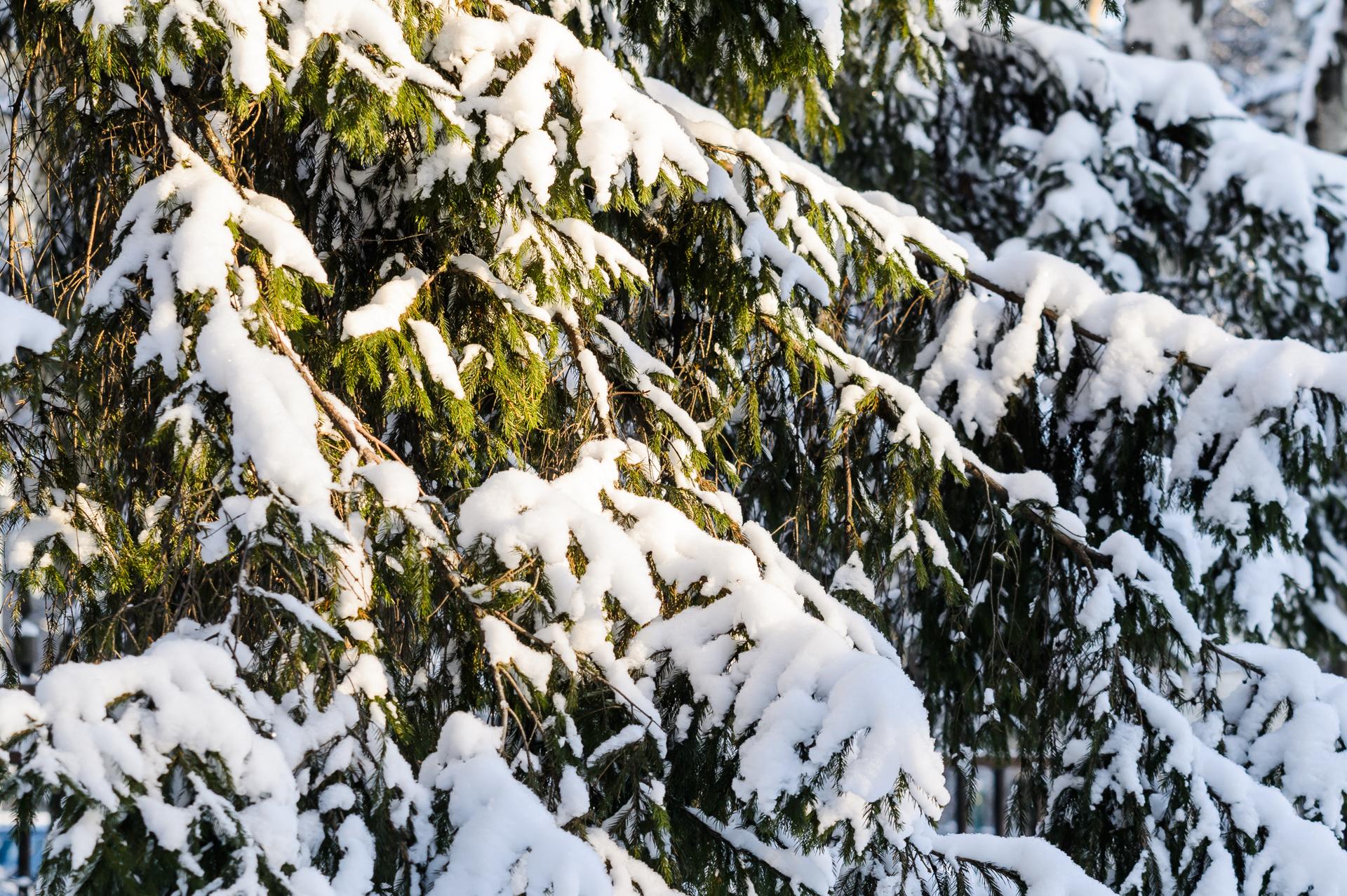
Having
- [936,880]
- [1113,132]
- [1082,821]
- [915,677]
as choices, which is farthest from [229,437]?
[1113,132]

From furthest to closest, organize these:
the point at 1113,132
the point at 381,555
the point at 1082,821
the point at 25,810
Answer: the point at 1113,132, the point at 1082,821, the point at 381,555, the point at 25,810

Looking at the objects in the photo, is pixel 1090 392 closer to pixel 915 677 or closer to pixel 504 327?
pixel 915 677

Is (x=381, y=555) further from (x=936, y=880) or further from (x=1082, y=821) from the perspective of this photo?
(x=1082, y=821)

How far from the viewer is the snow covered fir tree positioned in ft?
5.91

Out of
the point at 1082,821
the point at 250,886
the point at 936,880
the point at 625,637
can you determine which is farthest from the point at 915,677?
the point at 250,886

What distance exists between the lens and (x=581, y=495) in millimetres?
2240

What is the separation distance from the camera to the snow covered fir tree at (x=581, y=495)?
180 centimetres

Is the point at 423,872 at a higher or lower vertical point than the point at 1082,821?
higher

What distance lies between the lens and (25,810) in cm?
146

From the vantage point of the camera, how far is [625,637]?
7.43 feet

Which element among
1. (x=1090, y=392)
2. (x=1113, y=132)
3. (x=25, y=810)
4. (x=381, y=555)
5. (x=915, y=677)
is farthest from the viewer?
(x=1113, y=132)

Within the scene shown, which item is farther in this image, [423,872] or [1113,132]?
[1113,132]

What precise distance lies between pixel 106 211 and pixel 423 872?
63.0 inches

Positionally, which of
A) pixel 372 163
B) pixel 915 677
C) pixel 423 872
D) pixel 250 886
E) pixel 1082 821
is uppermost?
pixel 372 163
